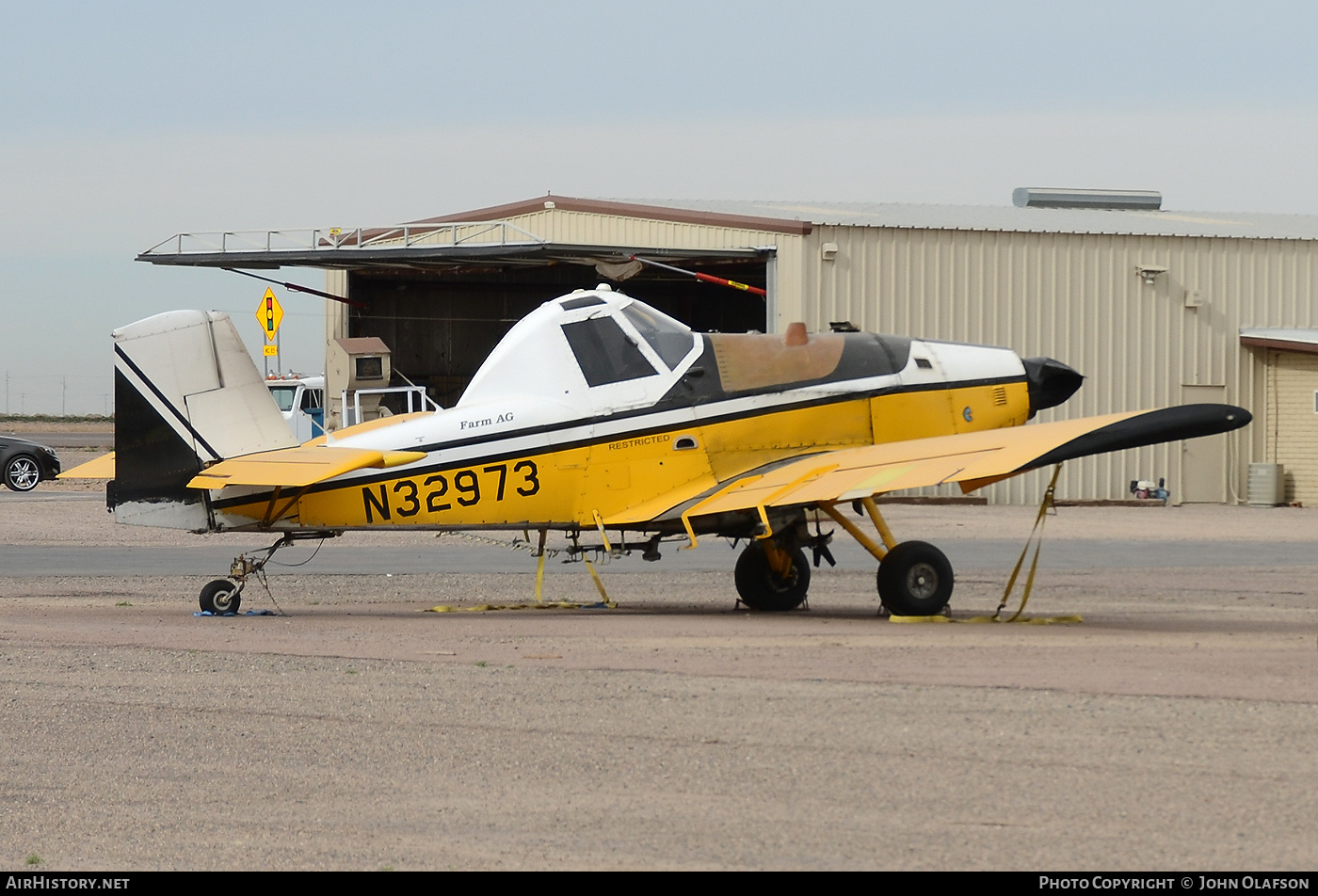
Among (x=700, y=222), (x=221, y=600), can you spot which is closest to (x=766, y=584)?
(x=221, y=600)

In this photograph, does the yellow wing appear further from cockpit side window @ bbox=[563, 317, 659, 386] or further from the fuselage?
cockpit side window @ bbox=[563, 317, 659, 386]

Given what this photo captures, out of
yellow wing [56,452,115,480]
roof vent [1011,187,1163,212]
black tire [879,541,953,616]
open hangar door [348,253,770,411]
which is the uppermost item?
roof vent [1011,187,1163,212]

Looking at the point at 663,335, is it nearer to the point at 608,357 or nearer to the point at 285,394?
the point at 608,357

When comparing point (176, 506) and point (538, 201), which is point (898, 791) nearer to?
point (176, 506)

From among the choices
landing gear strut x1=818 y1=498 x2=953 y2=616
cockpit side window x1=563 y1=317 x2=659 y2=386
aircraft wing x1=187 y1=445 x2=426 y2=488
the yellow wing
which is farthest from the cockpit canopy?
the yellow wing

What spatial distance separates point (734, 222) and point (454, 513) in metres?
20.0

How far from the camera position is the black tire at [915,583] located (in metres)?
12.6

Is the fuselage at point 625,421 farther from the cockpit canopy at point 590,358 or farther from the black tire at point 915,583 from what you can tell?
the black tire at point 915,583

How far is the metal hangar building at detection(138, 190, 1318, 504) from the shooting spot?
31.2m

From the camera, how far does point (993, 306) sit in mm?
32062

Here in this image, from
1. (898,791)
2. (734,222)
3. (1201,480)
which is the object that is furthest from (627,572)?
(1201,480)

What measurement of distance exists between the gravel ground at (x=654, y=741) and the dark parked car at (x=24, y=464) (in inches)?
863

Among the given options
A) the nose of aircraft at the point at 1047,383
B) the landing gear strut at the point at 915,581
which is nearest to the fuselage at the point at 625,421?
the nose of aircraft at the point at 1047,383

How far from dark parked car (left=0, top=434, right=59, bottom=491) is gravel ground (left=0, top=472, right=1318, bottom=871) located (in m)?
21.9
